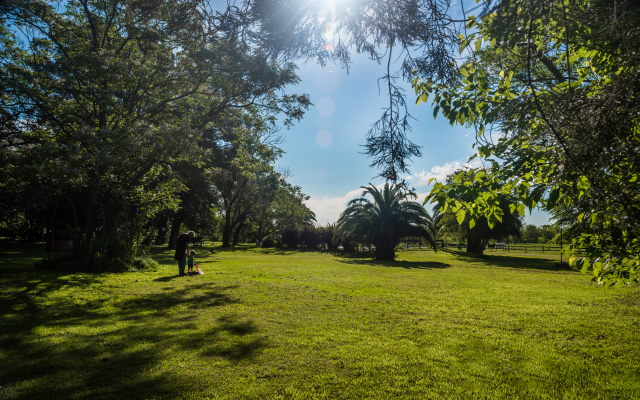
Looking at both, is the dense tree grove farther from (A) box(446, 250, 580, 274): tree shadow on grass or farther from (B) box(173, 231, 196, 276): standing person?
(A) box(446, 250, 580, 274): tree shadow on grass

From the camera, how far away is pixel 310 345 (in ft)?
14.1

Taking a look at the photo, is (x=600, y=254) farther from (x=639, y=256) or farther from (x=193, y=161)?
(x=193, y=161)

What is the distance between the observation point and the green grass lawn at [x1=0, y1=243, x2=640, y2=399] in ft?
10.4

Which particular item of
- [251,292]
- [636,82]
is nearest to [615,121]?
[636,82]

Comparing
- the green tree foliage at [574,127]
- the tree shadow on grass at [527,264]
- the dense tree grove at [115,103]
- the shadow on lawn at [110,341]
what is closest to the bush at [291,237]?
the tree shadow on grass at [527,264]

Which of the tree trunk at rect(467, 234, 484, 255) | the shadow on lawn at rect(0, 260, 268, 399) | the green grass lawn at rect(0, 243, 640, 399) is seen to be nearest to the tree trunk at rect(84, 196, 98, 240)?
the green grass lawn at rect(0, 243, 640, 399)

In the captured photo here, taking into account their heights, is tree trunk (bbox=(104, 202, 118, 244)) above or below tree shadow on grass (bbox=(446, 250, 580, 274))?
above

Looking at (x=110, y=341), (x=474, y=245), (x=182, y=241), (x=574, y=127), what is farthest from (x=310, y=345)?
(x=474, y=245)

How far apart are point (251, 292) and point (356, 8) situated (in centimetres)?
690

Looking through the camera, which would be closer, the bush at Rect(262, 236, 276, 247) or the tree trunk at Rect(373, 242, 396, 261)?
the tree trunk at Rect(373, 242, 396, 261)

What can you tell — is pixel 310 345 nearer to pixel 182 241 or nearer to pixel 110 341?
pixel 110 341

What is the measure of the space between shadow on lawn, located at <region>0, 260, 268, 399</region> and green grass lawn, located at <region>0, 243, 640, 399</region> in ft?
0.07

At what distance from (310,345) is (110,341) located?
285 cm

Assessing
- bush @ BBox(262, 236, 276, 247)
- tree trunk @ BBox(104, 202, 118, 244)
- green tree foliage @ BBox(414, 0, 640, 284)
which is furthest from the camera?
bush @ BBox(262, 236, 276, 247)
